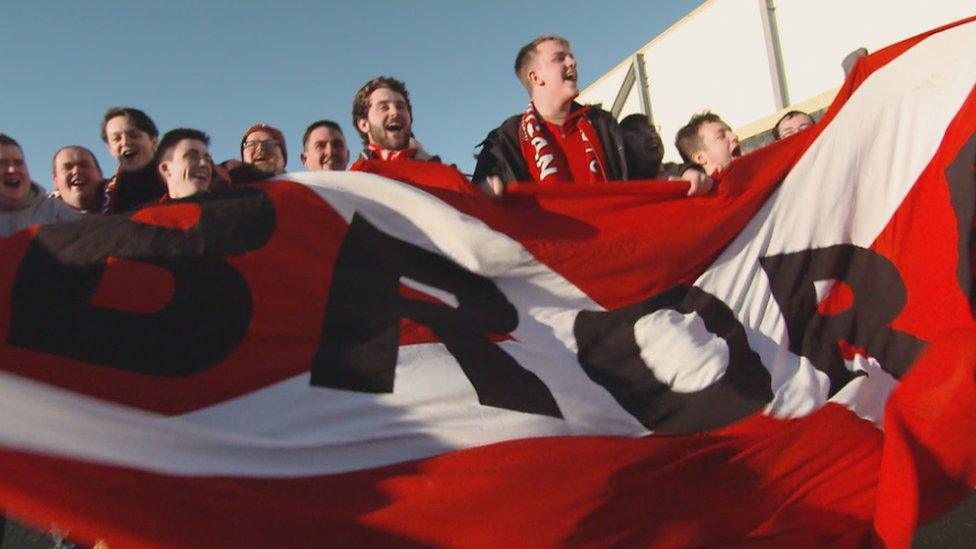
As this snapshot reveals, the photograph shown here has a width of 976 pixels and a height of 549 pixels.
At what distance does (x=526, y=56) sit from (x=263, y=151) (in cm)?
146

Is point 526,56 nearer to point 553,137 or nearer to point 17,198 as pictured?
point 553,137

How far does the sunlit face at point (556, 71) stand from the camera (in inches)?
119

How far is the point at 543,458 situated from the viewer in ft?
6.09

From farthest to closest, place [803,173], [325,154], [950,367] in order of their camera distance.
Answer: [325,154]
[803,173]
[950,367]

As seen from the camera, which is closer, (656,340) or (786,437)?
(786,437)

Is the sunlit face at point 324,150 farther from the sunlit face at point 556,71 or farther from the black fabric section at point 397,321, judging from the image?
the black fabric section at point 397,321

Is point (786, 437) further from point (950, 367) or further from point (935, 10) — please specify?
point (935, 10)

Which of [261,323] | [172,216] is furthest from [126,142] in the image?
[261,323]

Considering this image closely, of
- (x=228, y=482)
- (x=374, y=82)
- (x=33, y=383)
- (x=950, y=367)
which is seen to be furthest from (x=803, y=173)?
(x=33, y=383)

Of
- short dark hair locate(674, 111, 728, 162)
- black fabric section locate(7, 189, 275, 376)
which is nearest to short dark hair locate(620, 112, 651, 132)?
short dark hair locate(674, 111, 728, 162)

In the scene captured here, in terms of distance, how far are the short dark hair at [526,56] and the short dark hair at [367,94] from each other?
1.79ft

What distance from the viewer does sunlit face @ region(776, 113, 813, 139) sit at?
3.81 metres

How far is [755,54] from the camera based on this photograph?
1475 centimetres

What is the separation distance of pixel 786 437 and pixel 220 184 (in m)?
2.24
